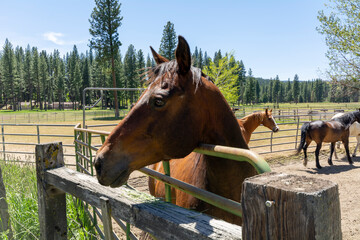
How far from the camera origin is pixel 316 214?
1.81 ft

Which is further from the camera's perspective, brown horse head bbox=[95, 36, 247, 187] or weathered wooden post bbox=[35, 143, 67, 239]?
weathered wooden post bbox=[35, 143, 67, 239]

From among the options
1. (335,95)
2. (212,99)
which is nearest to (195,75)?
(212,99)

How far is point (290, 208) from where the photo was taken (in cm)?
59

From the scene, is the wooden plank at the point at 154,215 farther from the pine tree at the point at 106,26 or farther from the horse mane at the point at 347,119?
the pine tree at the point at 106,26

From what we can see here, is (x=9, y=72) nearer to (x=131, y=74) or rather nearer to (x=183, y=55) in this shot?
(x=131, y=74)

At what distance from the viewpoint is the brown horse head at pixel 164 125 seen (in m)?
1.29

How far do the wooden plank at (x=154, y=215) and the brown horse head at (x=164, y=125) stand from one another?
17 cm

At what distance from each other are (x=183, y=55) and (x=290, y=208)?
1.10 metres

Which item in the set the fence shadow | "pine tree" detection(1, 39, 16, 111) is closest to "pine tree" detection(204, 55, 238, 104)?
the fence shadow

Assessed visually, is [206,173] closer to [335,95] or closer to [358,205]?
[358,205]

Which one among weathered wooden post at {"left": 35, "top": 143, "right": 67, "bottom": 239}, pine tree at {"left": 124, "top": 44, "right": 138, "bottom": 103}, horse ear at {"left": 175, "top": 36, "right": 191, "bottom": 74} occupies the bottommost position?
weathered wooden post at {"left": 35, "top": 143, "right": 67, "bottom": 239}

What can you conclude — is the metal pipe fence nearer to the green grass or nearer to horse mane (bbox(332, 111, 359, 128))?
the green grass

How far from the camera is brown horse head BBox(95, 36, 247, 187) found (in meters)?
1.29

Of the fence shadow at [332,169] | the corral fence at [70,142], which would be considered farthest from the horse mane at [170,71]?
the fence shadow at [332,169]
